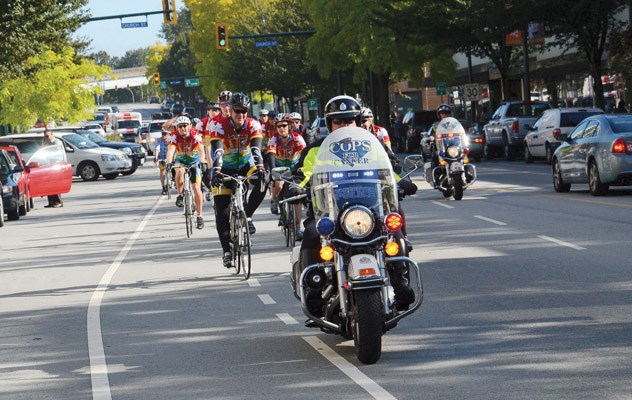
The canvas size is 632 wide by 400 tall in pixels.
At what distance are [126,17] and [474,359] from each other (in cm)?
4167

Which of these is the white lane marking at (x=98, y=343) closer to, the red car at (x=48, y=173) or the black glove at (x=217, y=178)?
the black glove at (x=217, y=178)

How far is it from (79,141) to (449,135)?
26425 millimetres

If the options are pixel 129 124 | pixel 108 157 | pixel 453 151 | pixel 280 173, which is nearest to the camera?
pixel 280 173

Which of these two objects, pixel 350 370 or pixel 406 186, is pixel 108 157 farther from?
pixel 350 370

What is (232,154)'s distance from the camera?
15.7 m

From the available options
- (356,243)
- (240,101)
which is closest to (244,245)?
(240,101)

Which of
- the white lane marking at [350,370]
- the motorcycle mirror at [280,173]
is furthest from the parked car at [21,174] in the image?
the white lane marking at [350,370]

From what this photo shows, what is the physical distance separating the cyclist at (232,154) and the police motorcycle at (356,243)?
5.86m

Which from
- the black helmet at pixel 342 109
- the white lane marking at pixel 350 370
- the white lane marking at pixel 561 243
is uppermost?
the black helmet at pixel 342 109

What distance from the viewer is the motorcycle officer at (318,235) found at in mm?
9461

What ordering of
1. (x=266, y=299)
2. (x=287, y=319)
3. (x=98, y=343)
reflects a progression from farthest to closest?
(x=266, y=299)
(x=287, y=319)
(x=98, y=343)

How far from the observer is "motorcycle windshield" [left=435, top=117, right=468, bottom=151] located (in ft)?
86.4

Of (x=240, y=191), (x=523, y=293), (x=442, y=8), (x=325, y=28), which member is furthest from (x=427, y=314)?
(x=325, y=28)

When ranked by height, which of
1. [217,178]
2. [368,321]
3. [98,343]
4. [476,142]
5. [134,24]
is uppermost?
[134,24]
